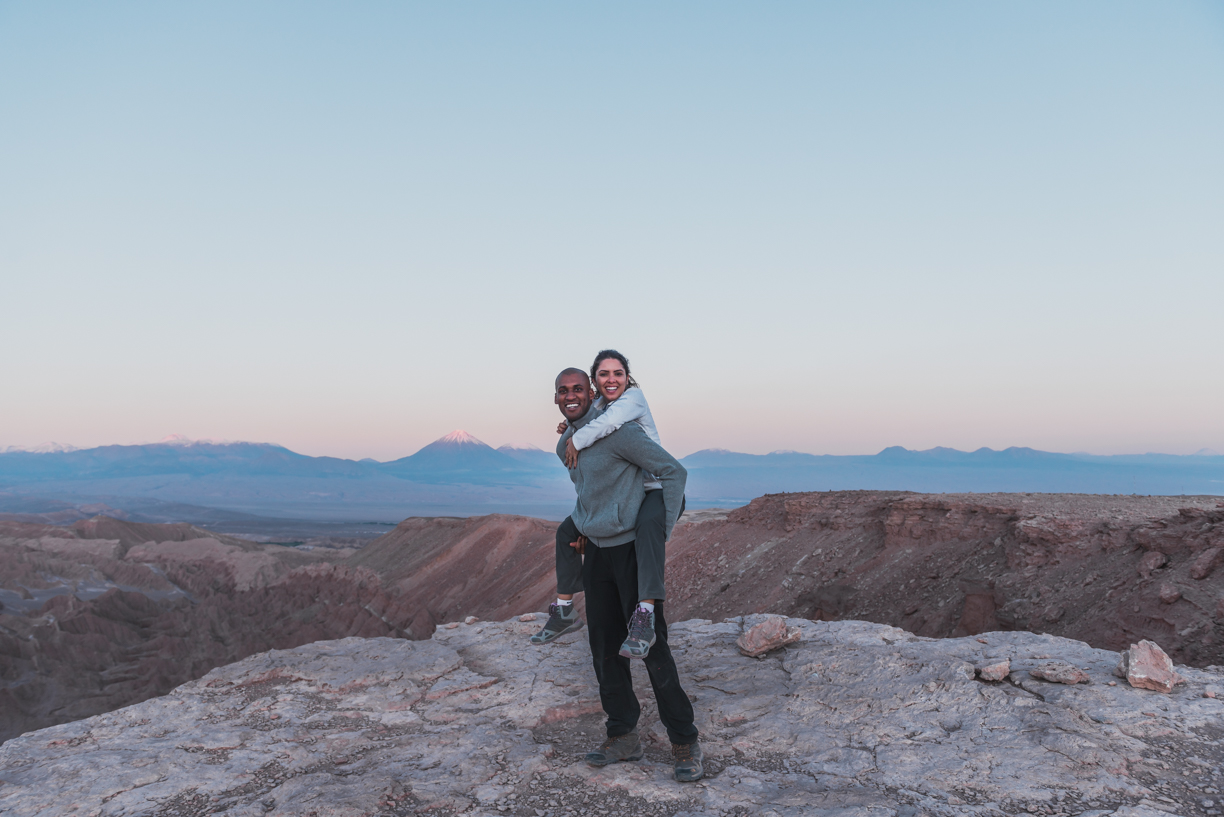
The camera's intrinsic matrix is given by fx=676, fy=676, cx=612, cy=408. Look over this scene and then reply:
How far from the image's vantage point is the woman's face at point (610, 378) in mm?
3613

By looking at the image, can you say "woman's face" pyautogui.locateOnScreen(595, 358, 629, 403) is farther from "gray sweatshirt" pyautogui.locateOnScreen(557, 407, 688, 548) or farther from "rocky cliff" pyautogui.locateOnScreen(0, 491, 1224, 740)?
"rocky cliff" pyautogui.locateOnScreen(0, 491, 1224, 740)

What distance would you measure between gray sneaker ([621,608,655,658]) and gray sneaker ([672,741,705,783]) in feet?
1.98

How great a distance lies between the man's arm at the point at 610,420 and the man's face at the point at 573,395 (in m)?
0.19

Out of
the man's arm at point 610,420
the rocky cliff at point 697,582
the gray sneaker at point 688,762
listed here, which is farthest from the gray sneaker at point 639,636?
the rocky cliff at point 697,582

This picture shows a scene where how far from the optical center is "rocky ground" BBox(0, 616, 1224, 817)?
310cm

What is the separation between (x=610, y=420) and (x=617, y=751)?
1745mm

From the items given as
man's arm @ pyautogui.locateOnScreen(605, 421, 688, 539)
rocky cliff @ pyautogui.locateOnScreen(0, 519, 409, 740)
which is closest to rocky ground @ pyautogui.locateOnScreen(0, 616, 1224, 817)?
man's arm @ pyautogui.locateOnScreen(605, 421, 688, 539)

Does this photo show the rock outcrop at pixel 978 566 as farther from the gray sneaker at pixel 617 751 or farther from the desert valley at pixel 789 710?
the gray sneaker at pixel 617 751

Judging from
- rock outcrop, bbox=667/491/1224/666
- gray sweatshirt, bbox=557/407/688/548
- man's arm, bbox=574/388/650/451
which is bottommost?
rock outcrop, bbox=667/491/1224/666

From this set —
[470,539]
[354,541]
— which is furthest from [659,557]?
[354,541]

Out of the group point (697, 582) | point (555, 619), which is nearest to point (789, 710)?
point (555, 619)

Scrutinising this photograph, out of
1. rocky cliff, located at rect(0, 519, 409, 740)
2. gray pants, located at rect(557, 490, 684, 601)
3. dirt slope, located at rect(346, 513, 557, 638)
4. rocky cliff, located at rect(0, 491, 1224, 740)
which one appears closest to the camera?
gray pants, located at rect(557, 490, 684, 601)

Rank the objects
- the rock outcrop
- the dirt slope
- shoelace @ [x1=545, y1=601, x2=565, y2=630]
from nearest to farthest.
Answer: shoelace @ [x1=545, y1=601, x2=565, y2=630], the rock outcrop, the dirt slope

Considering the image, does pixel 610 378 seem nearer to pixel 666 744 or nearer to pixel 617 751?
pixel 617 751
